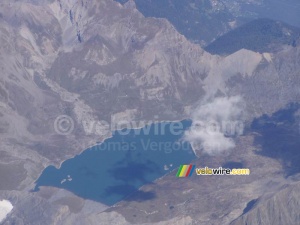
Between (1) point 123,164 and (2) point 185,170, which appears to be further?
(1) point 123,164

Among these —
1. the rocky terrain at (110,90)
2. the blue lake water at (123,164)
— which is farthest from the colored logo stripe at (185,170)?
the blue lake water at (123,164)

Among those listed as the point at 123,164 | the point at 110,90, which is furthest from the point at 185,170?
the point at 110,90

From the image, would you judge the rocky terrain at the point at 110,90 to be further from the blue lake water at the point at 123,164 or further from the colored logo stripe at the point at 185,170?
the blue lake water at the point at 123,164

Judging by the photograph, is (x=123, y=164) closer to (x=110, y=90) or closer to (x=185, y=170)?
(x=185, y=170)

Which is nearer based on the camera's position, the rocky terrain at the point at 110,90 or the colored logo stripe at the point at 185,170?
the rocky terrain at the point at 110,90

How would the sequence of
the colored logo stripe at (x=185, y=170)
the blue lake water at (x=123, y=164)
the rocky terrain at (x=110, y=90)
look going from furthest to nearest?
the colored logo stripe at (x=185, y=170) < the blue lake water at (x=123, y=164) < the rocky terrain at (x=110, y=90)

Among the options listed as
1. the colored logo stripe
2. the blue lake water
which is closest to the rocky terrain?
the colored logo stripe

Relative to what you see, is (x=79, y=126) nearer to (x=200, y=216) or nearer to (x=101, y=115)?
(x=101, y=115)
